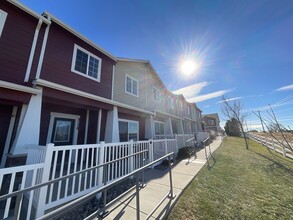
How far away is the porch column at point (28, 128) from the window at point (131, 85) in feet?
18.7

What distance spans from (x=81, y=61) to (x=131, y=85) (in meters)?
4.03

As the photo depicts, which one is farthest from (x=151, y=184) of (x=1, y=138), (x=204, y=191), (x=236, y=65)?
(x=236, y=65)

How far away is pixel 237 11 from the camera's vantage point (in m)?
6.39

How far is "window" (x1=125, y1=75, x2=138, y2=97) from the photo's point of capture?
977cm

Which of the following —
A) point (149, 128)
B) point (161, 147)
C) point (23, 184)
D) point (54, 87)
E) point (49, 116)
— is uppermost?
point (54, 87)

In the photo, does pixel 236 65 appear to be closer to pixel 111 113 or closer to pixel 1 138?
pixel 111 113

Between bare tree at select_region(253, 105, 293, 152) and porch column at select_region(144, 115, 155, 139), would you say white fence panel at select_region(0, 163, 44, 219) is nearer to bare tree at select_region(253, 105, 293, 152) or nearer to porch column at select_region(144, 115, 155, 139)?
bare tree at select_region(253, 105, 293, 152)

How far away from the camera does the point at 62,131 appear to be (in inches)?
278

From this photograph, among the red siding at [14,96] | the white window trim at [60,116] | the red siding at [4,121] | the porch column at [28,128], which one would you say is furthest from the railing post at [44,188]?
the white window trim at [60,116]

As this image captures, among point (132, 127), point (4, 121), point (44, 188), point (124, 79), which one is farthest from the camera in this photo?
point (132, 127)

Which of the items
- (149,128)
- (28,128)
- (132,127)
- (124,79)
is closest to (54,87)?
(28,128)

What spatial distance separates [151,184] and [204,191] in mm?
1845

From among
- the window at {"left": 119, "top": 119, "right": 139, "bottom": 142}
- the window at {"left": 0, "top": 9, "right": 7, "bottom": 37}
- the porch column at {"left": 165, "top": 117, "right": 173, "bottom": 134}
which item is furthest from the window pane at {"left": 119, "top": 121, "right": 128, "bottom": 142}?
the window at {"left": 0, "top": 9, "right": 7, "bottom": 37}

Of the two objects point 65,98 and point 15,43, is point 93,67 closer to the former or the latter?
point 65,98
